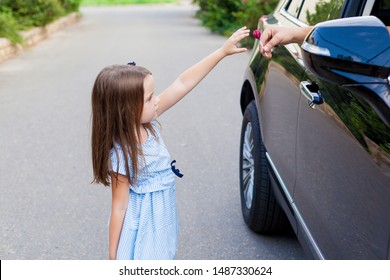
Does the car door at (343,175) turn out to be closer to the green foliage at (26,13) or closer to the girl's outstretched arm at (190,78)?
the girl's outstretched arm at (190,78)

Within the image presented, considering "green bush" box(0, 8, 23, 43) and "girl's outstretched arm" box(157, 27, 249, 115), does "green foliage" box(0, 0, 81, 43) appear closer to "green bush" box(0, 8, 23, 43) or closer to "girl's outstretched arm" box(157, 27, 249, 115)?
"green bush" box(0, 8, 23, 43)

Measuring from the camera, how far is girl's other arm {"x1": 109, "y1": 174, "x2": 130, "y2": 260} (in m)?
2.55

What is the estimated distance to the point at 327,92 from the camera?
2.45 meters

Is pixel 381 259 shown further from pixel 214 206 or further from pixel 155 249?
pixel 214 206

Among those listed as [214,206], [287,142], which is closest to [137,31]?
[214,206]

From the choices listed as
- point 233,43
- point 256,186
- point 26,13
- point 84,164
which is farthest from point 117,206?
point 26,13

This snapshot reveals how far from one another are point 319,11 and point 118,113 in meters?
1.30

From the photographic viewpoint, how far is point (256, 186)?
3.84 meters

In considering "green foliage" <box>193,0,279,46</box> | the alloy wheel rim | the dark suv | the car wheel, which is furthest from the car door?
"green foliage" <box>193,0,279,46</box>

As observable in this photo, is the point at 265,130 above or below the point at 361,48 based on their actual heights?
below

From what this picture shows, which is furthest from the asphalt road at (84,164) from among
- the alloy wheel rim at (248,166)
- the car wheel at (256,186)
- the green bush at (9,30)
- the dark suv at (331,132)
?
the green bush at (9,30)

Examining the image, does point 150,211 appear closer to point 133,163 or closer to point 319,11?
point 133,163

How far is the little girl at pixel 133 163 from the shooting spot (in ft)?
8.08
